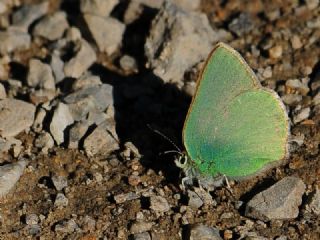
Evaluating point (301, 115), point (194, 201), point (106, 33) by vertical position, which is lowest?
point (194, 201)

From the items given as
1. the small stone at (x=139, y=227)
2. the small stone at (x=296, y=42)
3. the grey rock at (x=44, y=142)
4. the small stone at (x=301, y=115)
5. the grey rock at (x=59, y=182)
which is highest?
the small stone at (x=296, y=42)

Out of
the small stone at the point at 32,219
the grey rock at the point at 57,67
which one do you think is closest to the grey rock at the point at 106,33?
the grey rock at the point at 57,67

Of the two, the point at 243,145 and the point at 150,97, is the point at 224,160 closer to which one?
the point at 243,145

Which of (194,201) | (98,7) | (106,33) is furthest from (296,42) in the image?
(194,201)

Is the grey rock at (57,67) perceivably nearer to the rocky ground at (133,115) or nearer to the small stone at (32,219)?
the rocky ground at (133,115)

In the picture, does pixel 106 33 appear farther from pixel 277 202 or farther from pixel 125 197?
pixel 277 202

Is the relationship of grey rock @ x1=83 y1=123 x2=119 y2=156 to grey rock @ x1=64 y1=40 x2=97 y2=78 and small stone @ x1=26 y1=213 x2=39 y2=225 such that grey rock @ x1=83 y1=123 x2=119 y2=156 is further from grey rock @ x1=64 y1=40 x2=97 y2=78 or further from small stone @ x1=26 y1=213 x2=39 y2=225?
grey rock @ x1=64 y1=40 x2=97 y2=78
